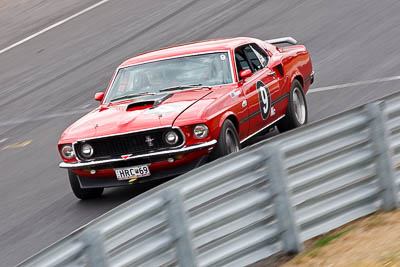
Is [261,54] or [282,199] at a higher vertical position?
[261,54]

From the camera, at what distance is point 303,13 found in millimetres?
20281

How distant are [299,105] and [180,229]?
5.91m

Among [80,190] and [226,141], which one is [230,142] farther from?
[80,190]

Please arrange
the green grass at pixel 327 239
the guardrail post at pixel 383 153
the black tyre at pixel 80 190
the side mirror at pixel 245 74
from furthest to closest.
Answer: the side mirror at pixel 245 74 → the black tyre at pixel 80 190 → the guardrail post at pixel 383 153 → the green grass at pixel 327 239

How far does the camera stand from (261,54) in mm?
10695

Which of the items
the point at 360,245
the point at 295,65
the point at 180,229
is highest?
the point at 180,229

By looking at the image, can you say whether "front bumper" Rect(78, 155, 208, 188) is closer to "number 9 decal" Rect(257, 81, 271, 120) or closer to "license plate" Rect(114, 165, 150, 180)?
"license plate" Rect(114, 165, 150, 180)

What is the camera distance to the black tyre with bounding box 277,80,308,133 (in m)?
10.6

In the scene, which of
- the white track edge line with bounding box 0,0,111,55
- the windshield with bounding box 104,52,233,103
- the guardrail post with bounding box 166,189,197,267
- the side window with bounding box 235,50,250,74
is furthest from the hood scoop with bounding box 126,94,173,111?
the white track edge line with bounding box 0,0,111,55

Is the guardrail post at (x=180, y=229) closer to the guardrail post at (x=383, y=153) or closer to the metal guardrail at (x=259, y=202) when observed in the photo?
the metal guardrail at (x=259, y=202)

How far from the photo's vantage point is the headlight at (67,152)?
884 centimetres

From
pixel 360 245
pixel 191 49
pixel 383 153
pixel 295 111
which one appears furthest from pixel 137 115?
pixel 360 245

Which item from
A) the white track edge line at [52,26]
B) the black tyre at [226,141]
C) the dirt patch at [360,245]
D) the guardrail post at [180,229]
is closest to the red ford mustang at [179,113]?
the black tyre at [226,141]

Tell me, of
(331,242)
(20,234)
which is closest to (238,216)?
(331,242)
